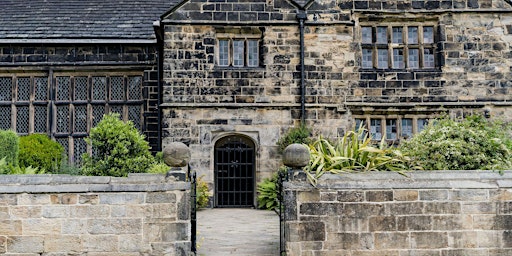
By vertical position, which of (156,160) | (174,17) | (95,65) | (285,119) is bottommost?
(156,160)

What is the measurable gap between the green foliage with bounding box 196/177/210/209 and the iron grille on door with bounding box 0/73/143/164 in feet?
11.3

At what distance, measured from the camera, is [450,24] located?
653 inches

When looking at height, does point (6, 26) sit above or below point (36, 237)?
above

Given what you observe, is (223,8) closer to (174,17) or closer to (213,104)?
(174,17)

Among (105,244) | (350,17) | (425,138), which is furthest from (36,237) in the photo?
(350,17)

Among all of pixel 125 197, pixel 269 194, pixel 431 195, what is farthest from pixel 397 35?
pixel 125 197

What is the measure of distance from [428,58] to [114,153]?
9.16 m

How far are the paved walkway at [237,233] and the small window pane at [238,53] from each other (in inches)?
161

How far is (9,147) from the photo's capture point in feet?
44.5

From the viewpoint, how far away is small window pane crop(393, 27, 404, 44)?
16781 mm

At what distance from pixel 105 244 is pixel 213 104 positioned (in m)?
7.77

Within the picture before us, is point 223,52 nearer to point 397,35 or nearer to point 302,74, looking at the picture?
point 302,74

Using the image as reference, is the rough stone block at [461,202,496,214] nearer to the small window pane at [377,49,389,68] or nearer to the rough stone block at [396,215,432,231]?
the rough stone block at [396,215,432,231]

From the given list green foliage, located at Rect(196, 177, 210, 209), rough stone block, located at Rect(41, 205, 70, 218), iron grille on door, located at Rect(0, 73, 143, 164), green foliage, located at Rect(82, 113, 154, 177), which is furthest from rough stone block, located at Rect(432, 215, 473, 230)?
iron grille on door, located at Rect(0, 73, 143, 164)
